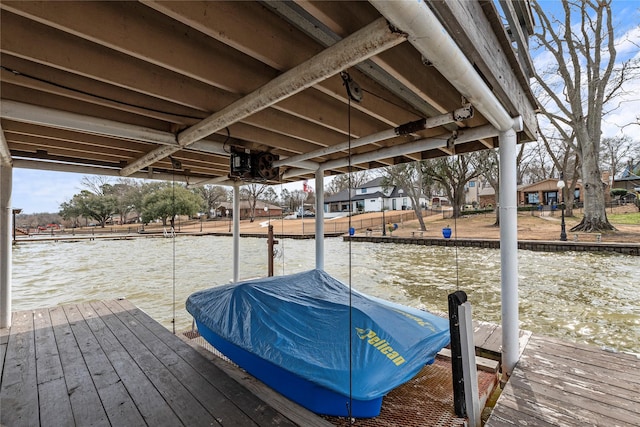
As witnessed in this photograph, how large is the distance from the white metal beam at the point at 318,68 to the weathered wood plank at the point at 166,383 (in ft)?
6.26

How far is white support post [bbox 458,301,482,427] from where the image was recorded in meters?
1.83

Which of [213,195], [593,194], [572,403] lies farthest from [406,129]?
[213,195]

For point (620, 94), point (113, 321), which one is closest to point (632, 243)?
point (620, 94)

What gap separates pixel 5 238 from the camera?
315 cm

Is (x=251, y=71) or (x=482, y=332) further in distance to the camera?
(x=482, y=332)

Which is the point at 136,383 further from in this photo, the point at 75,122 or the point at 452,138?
the point at 452,138

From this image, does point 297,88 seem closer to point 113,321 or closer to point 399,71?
Result: point 399,71

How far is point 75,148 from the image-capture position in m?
3.16

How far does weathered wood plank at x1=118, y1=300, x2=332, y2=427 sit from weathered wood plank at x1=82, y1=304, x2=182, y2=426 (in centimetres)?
34

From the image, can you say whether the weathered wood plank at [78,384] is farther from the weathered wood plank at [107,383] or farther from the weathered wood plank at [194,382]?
the weathered wood plank at [194,382]

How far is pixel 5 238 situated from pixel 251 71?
11.4 ft

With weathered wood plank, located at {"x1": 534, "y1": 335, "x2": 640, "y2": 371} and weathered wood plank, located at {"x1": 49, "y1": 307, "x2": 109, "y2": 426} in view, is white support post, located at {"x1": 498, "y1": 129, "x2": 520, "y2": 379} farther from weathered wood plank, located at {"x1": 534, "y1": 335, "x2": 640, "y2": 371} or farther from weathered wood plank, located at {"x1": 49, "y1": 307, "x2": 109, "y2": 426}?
weathered wood plank, located at {"x1": 49, "y1": 307, "x2": 109, "y2": 426}

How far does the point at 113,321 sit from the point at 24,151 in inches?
85.9

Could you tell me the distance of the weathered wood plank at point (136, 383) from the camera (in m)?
1.75
